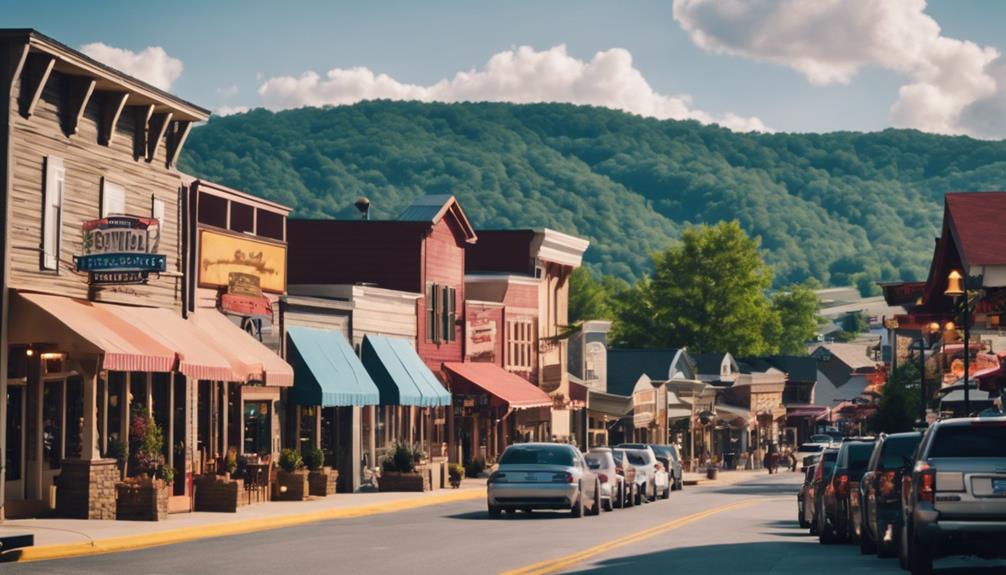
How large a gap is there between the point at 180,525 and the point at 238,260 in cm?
1277

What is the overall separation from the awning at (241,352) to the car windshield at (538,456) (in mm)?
5733

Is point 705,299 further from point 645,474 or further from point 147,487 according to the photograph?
point 147,487

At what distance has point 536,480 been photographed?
36.1 metres

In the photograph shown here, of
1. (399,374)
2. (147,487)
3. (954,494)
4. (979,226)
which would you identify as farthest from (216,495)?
(954,494)

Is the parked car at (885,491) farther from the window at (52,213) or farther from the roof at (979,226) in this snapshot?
the window at (52,213)

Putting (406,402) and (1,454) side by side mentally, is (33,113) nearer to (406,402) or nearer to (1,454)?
(1,454)

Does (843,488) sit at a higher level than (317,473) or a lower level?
higher

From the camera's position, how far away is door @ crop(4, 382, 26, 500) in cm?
3139

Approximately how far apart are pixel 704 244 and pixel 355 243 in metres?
69.0

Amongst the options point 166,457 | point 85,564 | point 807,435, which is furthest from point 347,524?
point 807,435

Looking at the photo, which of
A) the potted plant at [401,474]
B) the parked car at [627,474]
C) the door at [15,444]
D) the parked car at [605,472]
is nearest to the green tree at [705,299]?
the potted plant at [401,474]

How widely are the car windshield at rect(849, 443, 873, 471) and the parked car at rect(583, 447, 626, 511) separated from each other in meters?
13.4

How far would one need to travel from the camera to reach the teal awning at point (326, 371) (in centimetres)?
4503

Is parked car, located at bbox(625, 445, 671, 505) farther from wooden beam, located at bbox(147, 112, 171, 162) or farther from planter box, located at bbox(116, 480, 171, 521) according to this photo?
planter box, located at bbox(116, 480, 171, 521)
